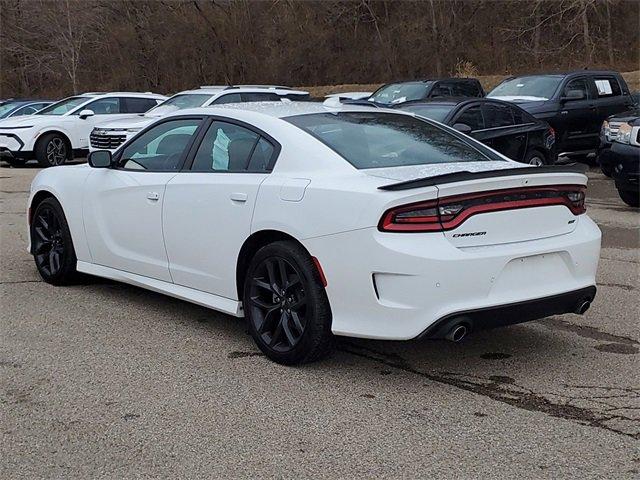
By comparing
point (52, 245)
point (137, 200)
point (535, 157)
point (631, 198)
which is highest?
point (137, 200)

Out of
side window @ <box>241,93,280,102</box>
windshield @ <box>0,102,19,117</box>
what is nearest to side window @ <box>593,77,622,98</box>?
side window @ <box>241,93,280,102</box>

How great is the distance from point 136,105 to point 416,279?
1704 cm

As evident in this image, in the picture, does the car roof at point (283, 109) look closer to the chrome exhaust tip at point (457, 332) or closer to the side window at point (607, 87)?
the chrome exhaust tip at point (457, 332)

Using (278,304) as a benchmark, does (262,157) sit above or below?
above

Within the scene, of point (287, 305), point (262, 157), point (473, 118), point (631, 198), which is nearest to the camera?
point (287, 305)

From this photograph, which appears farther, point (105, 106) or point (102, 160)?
point (105, 106)

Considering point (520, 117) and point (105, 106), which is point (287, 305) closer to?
point (520, 117)

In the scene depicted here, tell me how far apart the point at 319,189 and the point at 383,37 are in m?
39.5

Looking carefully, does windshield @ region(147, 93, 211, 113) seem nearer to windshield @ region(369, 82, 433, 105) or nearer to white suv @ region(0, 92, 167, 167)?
white suv @ region(0, 92, 167, 167)

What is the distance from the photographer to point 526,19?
131ft

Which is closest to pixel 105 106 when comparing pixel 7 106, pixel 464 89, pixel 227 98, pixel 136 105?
pixel 136 105

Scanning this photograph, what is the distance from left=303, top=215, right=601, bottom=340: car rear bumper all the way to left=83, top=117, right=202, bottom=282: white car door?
156cm

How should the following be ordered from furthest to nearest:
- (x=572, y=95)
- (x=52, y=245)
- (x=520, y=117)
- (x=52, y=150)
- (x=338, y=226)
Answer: (x=52, y=150)
(x=572, y=95)
(x=520, y=117)
(x=52, y=245)
(x=338, y=226)

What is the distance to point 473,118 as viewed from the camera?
1276 cm
